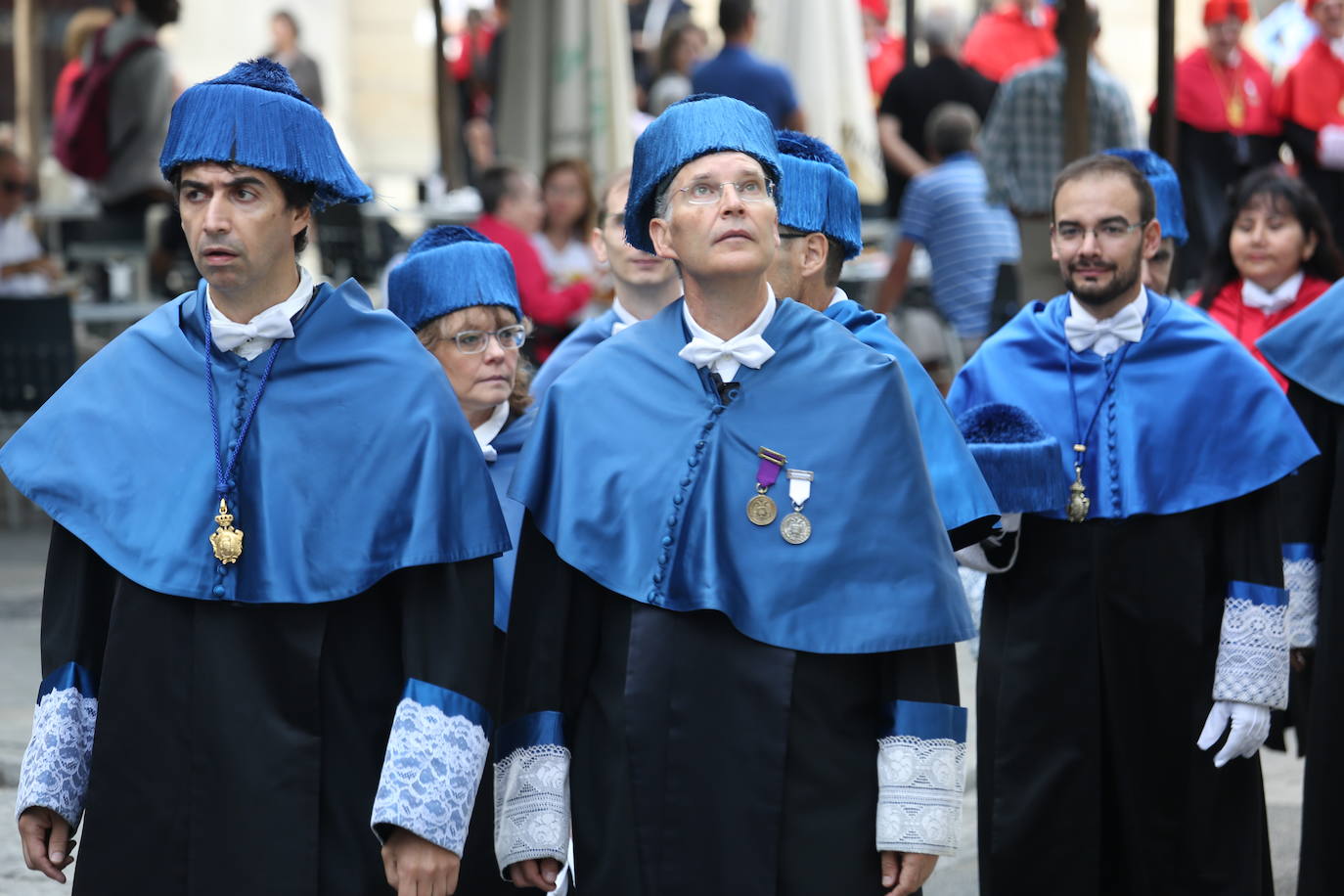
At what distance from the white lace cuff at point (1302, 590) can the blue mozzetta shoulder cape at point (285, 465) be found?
2.70 metres

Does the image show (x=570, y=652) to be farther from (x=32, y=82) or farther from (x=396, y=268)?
(x=32, y=82)

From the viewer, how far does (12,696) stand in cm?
794

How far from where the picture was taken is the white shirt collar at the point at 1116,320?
215 inches

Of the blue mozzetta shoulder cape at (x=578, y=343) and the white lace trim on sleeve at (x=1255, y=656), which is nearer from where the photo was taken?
the white lace trim on sleeve at (x=1255, y=656)

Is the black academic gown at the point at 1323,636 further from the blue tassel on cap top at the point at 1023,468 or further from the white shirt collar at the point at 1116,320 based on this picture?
the blue tassel on cap top at the point at 1023,468

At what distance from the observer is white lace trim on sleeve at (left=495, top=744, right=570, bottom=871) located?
149 inches

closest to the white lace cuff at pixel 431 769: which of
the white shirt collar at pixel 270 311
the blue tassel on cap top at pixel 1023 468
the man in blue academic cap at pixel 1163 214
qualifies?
the white shirt collar at pixel 270 311

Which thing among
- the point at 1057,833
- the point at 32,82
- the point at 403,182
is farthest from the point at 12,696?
the point at 403,182

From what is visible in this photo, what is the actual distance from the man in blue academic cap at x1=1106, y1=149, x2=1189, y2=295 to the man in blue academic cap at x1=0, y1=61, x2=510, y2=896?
2757mm

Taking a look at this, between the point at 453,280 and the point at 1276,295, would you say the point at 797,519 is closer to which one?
the point at 453,280

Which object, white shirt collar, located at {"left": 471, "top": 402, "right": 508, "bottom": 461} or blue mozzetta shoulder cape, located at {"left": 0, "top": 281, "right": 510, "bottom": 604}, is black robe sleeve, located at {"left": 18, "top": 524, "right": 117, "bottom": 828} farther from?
white shirt collar, located at {"left": 471, "top": 402, "right": 508, "bottom": 461}

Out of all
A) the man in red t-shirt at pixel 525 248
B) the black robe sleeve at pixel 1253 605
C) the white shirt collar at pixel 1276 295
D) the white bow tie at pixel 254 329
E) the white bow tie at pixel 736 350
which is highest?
the man in red t-shirt at pixel 525 248

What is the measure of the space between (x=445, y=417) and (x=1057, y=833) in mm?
2264

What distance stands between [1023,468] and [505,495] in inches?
47.4
